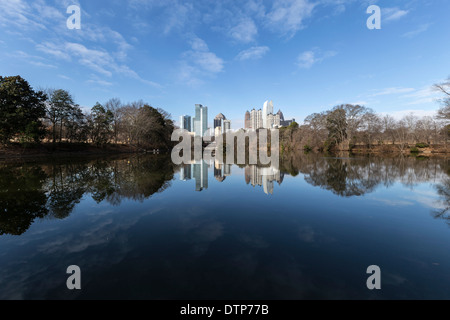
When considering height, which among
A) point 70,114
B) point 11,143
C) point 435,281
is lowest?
point 435,281

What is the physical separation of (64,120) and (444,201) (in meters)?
53.4

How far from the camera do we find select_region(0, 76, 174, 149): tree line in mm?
27484

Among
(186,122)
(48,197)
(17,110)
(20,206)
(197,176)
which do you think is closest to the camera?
(20,206)

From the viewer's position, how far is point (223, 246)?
4.25 m

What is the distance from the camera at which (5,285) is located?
9.91ft

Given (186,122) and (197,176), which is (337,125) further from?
(186,122)

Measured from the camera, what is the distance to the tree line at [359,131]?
166ft

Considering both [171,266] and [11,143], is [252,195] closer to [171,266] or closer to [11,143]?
[171,266]

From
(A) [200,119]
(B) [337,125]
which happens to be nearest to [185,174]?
(B) [337,125]

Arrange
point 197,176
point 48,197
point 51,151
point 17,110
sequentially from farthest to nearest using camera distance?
point 51,151
point 17,110
point 197,176
point 48,197

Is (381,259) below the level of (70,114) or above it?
below

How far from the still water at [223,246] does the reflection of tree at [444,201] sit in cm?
12
